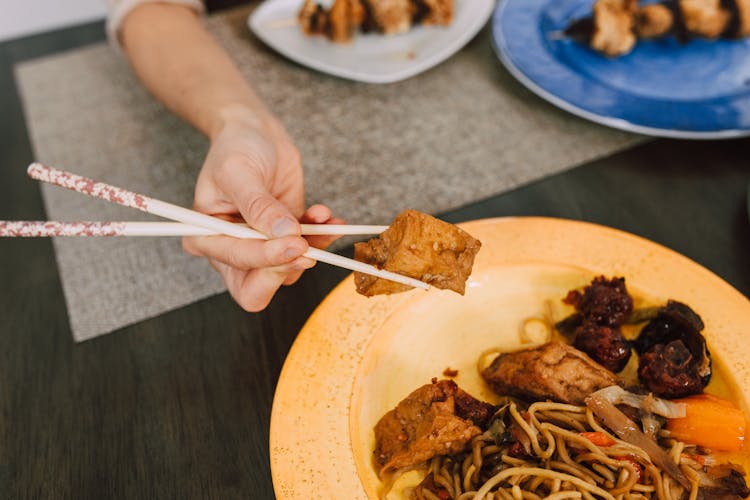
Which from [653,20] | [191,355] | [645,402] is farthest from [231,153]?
[653,20]

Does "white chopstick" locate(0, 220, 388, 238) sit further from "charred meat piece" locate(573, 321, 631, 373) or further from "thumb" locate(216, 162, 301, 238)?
"charred meat piece" locate(573, 321, 631, 373)

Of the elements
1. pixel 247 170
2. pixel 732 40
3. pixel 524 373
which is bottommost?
pixel 524 373

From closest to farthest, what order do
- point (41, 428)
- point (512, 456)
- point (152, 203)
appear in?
1. point (152, 203)
2. point (512, 456)
3. point (41, 428)

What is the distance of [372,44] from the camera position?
2867 millimetres

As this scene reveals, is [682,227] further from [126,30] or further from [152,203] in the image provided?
[126,30]

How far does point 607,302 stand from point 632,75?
1333 millimetres

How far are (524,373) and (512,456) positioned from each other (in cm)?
22

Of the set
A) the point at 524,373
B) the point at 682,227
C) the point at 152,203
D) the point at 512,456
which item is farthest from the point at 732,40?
the point at 152,203

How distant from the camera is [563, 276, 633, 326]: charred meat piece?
165 centimetres

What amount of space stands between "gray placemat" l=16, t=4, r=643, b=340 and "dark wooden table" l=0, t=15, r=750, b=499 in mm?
95

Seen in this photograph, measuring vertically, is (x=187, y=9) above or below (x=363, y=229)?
below

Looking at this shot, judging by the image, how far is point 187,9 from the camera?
9.73 ft

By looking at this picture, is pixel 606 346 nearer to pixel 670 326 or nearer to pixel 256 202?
pixel 670 326

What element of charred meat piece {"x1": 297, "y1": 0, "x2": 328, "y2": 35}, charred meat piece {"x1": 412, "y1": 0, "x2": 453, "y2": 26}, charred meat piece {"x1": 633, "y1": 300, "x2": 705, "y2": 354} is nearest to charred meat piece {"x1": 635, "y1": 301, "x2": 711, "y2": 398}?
charred meat piece {"x1": 633, "y1": 300, "x2": 705, "y2": 354}
